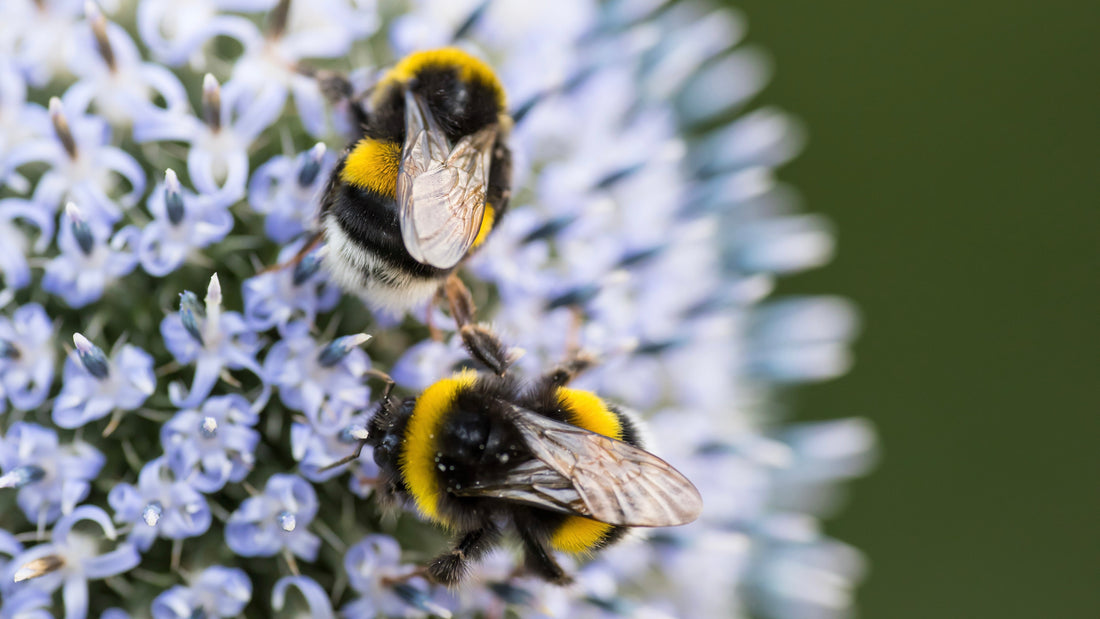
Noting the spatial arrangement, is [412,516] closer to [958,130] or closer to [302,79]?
[302,79]

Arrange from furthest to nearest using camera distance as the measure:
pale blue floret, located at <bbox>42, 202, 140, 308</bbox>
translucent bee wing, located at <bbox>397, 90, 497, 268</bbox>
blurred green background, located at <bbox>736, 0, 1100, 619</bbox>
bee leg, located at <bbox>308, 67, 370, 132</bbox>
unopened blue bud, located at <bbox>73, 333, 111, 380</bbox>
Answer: blurred green background, located at <bbox>736, 0, 1100, 619</bbox>, bee leg, located at <bbox>308, 67, 370, 132</bbox>, pale blue floret, located at <bbox>42, 202, 140, 308</bbox>, unopened blue bud, located at <bbox>73, 333, 111, 380</bbox>, translucent bee wing, located at <bbox>397, 90, 497, 268</bbox>

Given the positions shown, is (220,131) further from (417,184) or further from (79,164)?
(417,184)

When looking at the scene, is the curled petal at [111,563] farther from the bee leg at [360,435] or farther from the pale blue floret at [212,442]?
the bee leg at [360,435]

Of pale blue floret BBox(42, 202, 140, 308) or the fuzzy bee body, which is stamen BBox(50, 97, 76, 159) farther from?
the fuzzy bee body

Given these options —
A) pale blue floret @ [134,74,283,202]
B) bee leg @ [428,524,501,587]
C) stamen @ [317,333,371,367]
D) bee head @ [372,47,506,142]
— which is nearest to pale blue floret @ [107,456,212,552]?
stamen @ [317,333,371,367]

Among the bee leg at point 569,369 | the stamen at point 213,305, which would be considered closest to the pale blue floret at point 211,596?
the stamen at point 213,305

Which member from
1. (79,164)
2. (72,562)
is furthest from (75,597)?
(79,164)
